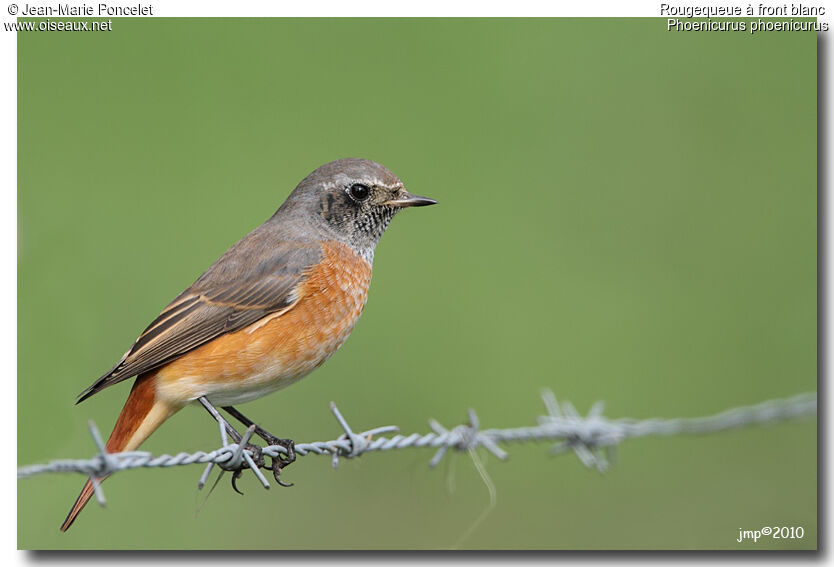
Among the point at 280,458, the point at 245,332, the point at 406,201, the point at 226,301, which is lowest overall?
the point at 280,458

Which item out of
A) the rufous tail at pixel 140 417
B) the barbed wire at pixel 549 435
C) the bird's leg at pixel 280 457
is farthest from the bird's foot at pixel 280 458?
the rufous tail at pixel 140 417

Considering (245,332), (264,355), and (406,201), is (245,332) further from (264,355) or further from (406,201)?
(406,201)

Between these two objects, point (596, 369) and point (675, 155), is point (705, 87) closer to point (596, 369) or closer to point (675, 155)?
point (675, 155)

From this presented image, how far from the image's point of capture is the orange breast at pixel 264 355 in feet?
15.7

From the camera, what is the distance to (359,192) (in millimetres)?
5387

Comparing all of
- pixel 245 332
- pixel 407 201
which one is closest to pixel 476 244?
pixel 407 201

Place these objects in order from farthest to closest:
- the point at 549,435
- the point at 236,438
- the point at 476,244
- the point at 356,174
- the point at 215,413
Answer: the point at 476,244, the point at 356,174, the point at 236,438, the point at 215,413, the point at 549,435

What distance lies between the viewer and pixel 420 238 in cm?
880

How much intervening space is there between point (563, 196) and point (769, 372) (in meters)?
2.54

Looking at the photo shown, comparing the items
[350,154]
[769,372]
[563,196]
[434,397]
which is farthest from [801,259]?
[350,154]

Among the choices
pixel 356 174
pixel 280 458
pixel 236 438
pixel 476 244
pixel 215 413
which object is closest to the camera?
pixel 215 413

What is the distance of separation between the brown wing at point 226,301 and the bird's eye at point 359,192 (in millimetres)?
409

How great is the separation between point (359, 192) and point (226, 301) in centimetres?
100

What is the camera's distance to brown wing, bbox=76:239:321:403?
477 cm
